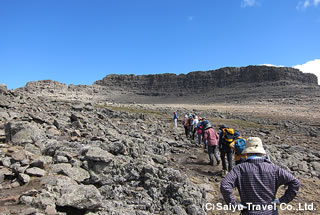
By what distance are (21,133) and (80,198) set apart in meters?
4.77

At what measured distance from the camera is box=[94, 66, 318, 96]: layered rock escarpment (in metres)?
133

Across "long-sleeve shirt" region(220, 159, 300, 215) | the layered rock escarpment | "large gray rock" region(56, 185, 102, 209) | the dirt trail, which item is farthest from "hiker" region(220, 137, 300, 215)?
the layered rock escarpment

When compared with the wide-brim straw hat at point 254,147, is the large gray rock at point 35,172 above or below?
below

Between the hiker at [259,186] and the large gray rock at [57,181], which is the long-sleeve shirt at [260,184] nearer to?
the hiker at [259,186]

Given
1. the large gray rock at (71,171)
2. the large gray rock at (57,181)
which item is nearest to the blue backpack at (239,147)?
the large gray rock at (71,171)

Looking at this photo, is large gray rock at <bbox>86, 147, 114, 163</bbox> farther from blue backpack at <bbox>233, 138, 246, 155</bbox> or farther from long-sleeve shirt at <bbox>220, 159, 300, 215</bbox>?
long-sleeve shirt at <bbox>220, 159, 300, 215</bbox>

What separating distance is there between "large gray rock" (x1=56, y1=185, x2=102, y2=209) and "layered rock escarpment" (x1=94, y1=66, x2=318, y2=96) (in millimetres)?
137221

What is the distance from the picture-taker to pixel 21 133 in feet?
25.7

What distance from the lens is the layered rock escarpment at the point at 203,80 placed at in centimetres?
13312

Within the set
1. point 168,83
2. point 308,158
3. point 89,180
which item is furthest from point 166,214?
point 168,83

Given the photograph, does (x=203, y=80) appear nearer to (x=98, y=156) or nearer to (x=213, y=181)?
(x=213, y=181)

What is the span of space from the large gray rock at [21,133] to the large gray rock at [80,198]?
390cm

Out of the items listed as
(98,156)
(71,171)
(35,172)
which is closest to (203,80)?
(98,156)

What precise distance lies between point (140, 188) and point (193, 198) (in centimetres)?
153
